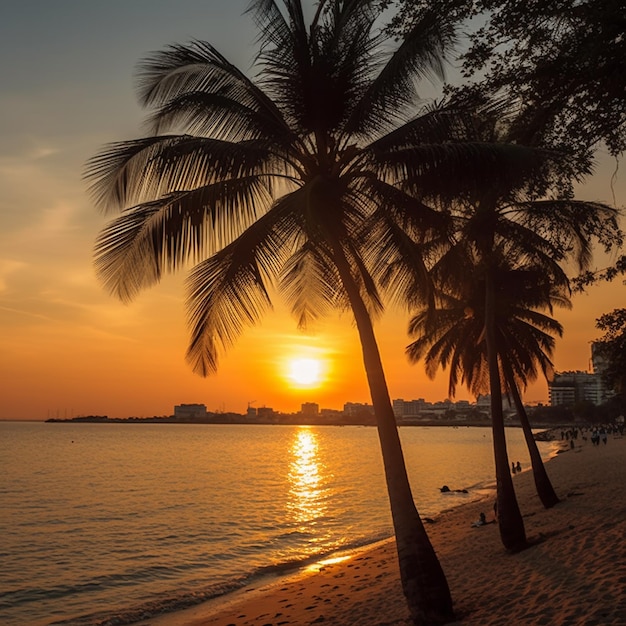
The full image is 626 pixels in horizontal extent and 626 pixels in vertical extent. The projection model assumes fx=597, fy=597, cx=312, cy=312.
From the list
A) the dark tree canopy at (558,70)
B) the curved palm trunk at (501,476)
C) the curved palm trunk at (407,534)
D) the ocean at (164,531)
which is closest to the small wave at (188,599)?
the ocean at (164,531)

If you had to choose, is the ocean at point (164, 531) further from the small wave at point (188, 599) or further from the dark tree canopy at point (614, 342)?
the dark tree canopy at point (614, 342)

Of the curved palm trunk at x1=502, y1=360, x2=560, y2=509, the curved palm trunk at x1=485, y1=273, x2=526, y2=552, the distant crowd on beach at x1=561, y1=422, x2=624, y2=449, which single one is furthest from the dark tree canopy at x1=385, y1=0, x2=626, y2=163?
the distant crowd on beach at x1=561, y1=422, x2=624, y2=449

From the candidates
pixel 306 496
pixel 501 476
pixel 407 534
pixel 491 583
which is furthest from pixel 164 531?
pixel 407 534

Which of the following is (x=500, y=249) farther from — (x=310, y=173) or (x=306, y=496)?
(x=306, y=496)

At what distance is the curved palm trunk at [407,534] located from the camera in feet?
26.9

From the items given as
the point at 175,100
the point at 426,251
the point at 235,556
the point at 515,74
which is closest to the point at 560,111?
the point at 515,74

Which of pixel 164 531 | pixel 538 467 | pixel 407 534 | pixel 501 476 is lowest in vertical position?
pixel 164 531

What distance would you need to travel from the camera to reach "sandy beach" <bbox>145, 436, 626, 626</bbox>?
8094 mm

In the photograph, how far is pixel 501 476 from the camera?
43.6ft

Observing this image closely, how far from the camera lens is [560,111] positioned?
316 inches

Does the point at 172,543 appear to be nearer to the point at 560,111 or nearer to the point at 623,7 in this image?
the point at 560,111

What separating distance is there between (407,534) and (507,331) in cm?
1225

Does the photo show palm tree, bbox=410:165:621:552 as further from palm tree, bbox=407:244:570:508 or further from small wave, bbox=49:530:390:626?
small wave, bbox=49:530:390:626

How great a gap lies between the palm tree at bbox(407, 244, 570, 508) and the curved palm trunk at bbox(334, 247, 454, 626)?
15.3ft
